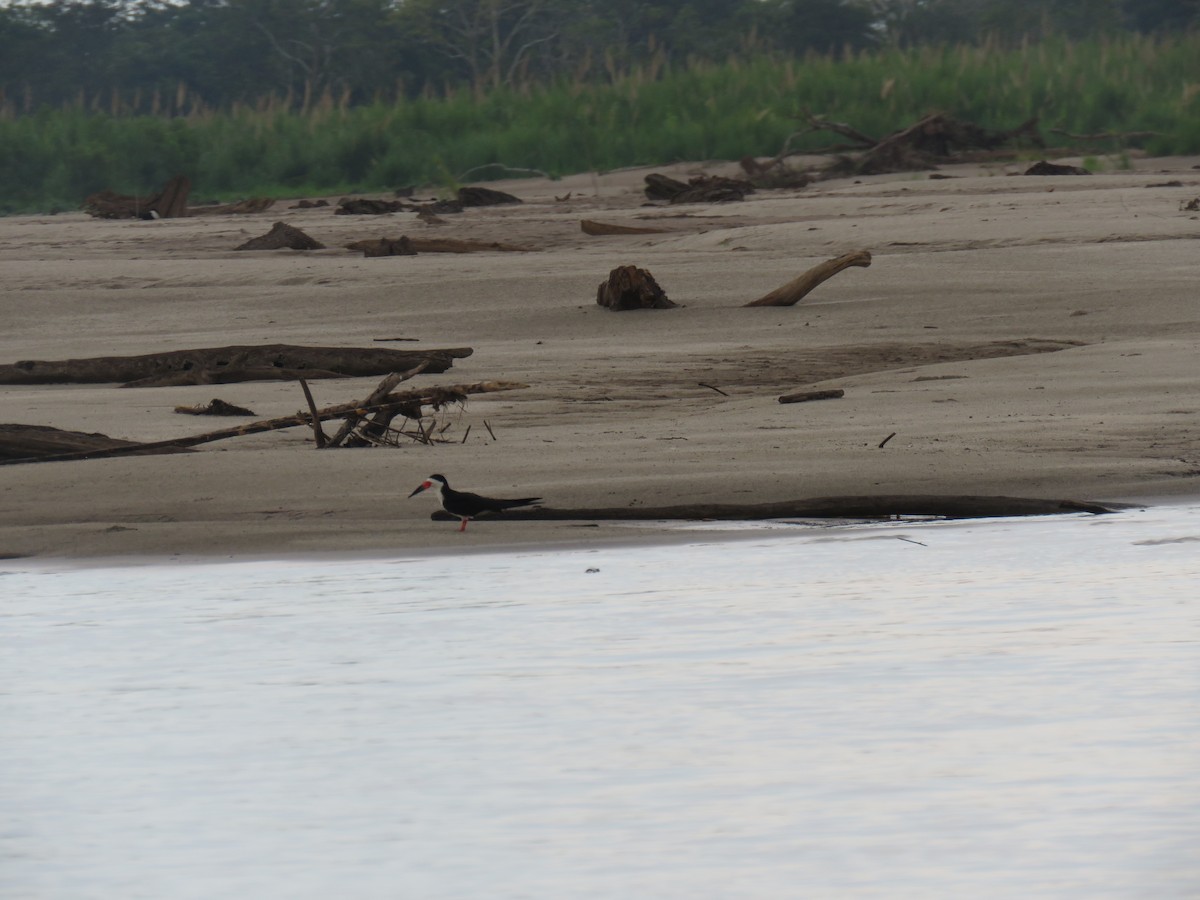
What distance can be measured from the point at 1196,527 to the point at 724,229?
868 cm

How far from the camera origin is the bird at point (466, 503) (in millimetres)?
5414

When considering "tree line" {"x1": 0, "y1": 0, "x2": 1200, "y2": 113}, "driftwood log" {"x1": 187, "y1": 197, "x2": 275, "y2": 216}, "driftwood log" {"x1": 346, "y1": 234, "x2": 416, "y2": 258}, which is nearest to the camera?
"driftwood log" {"x1": 346, "y1": 234, "x2": 416, "y2": 258}

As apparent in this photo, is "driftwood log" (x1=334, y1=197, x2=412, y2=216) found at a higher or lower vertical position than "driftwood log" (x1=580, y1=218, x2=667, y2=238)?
lower

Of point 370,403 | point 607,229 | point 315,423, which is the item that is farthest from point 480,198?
point 315,423

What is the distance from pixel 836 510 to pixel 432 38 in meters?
35.9

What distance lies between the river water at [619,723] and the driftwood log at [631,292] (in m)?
5.05

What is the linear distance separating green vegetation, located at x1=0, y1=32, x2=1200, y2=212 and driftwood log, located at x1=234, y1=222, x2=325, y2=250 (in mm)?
5335

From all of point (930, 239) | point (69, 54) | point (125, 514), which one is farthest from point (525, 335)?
point (69, 54)

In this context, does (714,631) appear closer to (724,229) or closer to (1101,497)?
(1101,497)

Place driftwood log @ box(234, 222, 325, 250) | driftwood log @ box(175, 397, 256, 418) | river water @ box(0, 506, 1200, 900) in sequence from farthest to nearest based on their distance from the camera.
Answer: driftwood log @ box(234, 222, 325, 250) → driftwood log @ box(175, 397, 256, 418) → river water @ box(0, 506, 1200, 900)

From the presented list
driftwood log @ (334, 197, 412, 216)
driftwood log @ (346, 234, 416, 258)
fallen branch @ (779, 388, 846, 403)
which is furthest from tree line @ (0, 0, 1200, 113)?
fallen branch @ (779, 388, 846, 403)

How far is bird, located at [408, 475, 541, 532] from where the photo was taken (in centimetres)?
541

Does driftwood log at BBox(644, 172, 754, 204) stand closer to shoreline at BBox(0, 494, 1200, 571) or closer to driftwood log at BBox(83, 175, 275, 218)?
driftwood log at BBox(83, 175, 275, 218)

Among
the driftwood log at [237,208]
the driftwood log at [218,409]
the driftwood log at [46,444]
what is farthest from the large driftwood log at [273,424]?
the driftwood log at [237,208]
